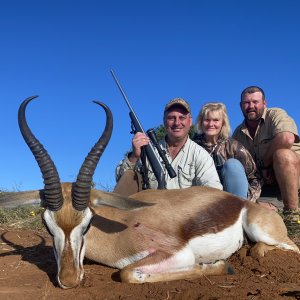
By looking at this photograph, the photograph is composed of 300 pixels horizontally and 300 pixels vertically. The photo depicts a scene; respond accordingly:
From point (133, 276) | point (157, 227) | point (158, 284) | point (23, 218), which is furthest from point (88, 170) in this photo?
point (23, 218)

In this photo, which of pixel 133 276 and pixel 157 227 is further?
pixel 157 227

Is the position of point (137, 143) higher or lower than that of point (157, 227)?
higher

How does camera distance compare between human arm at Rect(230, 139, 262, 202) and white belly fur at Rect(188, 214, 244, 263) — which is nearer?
white belly fur at Rect(188, 214, 244, 263)

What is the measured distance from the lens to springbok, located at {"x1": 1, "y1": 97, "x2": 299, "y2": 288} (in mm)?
4461

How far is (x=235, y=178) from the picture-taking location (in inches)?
280

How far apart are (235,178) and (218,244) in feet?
6.58

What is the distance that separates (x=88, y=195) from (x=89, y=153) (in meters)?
0.46

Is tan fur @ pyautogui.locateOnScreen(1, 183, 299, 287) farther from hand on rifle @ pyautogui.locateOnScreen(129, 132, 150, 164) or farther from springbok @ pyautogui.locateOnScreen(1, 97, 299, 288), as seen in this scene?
hand on rifle @ pyautogui.locateOnScreen(129, 132, 150, 164)

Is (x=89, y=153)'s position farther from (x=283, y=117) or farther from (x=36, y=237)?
(x=283, y=117)

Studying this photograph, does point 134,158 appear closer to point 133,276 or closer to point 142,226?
point 142,226

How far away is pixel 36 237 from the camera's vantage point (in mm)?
7227

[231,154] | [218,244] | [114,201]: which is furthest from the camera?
[231,154]

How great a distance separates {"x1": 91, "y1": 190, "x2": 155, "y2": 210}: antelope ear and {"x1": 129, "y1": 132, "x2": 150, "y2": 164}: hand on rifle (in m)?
2.21

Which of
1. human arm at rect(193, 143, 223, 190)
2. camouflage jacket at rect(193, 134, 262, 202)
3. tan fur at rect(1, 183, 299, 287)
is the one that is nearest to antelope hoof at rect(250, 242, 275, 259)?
tan fur at rect(1, 183, 299, 287)
